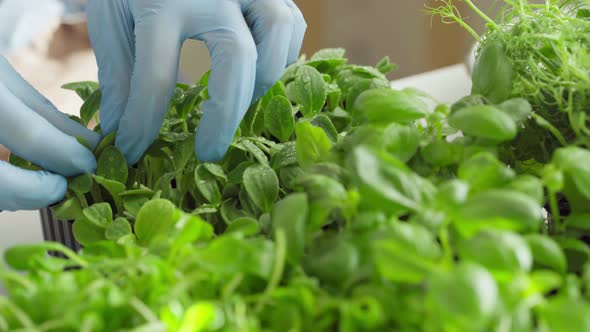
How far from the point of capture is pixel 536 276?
0.83ft

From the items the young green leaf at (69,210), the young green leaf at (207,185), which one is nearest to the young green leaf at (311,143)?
the young green leaf at (207,185)

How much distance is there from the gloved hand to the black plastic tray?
91 millimetres

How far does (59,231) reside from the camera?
590 mm

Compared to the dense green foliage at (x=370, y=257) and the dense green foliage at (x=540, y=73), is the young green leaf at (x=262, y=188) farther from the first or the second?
the dense green foliage at (x=540, y=73)

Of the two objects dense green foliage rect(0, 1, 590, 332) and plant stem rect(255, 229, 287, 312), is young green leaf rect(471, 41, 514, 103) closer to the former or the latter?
dense green foliage rect(0, 1, 590, 332)

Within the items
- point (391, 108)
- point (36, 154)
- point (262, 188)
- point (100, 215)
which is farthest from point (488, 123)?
point (36, 154)

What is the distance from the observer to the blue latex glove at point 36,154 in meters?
0.53

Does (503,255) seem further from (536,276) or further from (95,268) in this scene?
(95,268)

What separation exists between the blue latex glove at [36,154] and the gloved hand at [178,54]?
0.13ft

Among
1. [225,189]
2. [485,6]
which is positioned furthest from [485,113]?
[485,6]

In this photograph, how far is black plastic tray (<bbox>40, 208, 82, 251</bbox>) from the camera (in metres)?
0.56

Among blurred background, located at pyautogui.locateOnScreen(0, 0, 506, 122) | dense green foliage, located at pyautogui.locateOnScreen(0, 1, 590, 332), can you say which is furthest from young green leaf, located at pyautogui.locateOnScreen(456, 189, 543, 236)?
blurred background, located at pyautogui.locateOnScreen(0, 0, 506, 122)

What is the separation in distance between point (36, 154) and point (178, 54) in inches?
6.2

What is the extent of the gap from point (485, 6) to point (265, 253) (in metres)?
1.64
